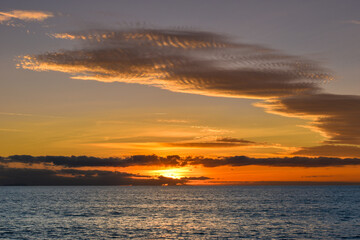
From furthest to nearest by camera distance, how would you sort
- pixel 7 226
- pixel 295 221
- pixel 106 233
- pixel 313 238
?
pixel 295 221 < pixel 7 226 < pixel 106 233 < pixel 313 238

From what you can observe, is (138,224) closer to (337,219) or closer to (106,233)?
(106,233)

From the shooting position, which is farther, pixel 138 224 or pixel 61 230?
pixel 138 224

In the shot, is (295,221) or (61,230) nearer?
(61,230)

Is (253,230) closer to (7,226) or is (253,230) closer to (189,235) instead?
(189,235)

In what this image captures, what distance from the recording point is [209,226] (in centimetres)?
8294

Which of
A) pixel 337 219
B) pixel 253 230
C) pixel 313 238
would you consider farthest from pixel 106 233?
pixel 337 219

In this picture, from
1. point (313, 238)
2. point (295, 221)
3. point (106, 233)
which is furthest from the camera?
point (295, 221)

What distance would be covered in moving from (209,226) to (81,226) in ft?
86.9

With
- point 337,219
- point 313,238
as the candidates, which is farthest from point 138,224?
point 337,219

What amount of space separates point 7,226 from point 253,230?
50.0 metres

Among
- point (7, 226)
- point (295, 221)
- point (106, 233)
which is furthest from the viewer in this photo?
point (295, 221)

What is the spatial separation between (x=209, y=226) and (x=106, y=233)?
21.9 metres

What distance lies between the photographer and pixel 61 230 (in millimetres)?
77000

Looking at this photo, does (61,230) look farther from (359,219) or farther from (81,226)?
(359,219)
